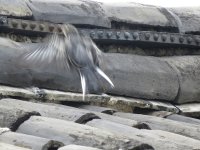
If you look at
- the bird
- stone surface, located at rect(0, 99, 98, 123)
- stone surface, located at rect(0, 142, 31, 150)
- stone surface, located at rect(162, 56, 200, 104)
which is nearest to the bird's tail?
the bird

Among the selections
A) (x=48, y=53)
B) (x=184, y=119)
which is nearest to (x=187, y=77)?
(x=184, y=119)

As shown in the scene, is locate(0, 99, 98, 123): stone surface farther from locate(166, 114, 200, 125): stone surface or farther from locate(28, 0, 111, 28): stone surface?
locate(28, 0, 111, 28): stone surface

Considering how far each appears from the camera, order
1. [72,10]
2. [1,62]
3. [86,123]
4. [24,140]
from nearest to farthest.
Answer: [24,140]
[86,123]
[1,62]
[72,10]

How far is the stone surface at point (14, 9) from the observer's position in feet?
9.23

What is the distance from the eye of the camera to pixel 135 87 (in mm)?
2859

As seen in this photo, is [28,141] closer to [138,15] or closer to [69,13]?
[69,13]

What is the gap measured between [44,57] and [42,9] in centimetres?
41

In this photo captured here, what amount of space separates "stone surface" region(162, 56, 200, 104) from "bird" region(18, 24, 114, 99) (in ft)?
1.61

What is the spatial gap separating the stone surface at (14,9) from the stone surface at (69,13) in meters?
0.04

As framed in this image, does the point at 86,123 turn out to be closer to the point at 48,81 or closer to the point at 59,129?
the point at 59,129

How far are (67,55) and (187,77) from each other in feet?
2.38

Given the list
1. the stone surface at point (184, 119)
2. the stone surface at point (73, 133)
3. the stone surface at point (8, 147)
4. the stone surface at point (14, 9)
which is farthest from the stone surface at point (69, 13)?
the stone surface at point (8, 147)

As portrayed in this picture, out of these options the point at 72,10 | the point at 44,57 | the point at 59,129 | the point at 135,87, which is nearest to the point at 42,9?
the point at 72,10

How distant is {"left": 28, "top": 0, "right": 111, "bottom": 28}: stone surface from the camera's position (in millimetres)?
2943
